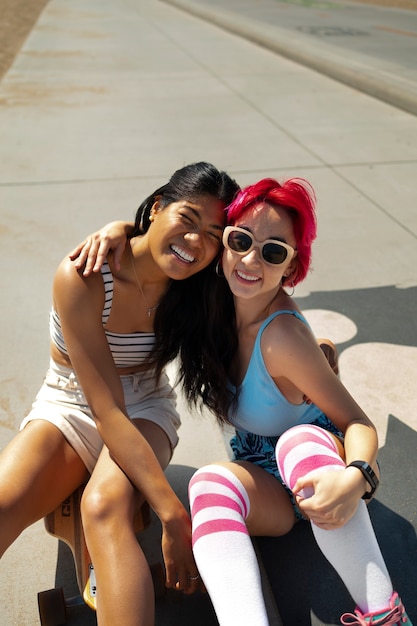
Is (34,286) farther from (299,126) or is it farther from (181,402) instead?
(299,126)

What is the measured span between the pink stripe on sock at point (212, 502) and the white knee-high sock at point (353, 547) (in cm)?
16

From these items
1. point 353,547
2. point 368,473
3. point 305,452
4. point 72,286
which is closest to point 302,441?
point 305,452

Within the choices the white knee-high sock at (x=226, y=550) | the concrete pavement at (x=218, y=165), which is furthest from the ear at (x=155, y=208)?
the concrete pavement at (x=218, y=165)

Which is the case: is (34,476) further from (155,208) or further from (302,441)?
(155,208)

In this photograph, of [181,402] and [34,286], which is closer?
[181,402]

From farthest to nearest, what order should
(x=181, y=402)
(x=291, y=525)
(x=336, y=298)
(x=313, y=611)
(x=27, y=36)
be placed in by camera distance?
(x=27, y=36)
(x=336, y=298)
(x=181, y=402)
(x=291, y=525)
(x=313, y=611)

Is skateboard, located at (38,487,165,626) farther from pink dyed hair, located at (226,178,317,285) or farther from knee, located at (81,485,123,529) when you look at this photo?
pink dyed hair, located at (226,178,317,285)

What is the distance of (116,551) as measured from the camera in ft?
5.64

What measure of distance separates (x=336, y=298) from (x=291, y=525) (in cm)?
178

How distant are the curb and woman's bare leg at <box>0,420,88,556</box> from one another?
6024 mm

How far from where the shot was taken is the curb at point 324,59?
7.39 metres

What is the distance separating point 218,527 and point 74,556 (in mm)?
492

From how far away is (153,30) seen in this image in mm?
13969

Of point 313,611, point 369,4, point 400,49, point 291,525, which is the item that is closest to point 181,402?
point 291,525
